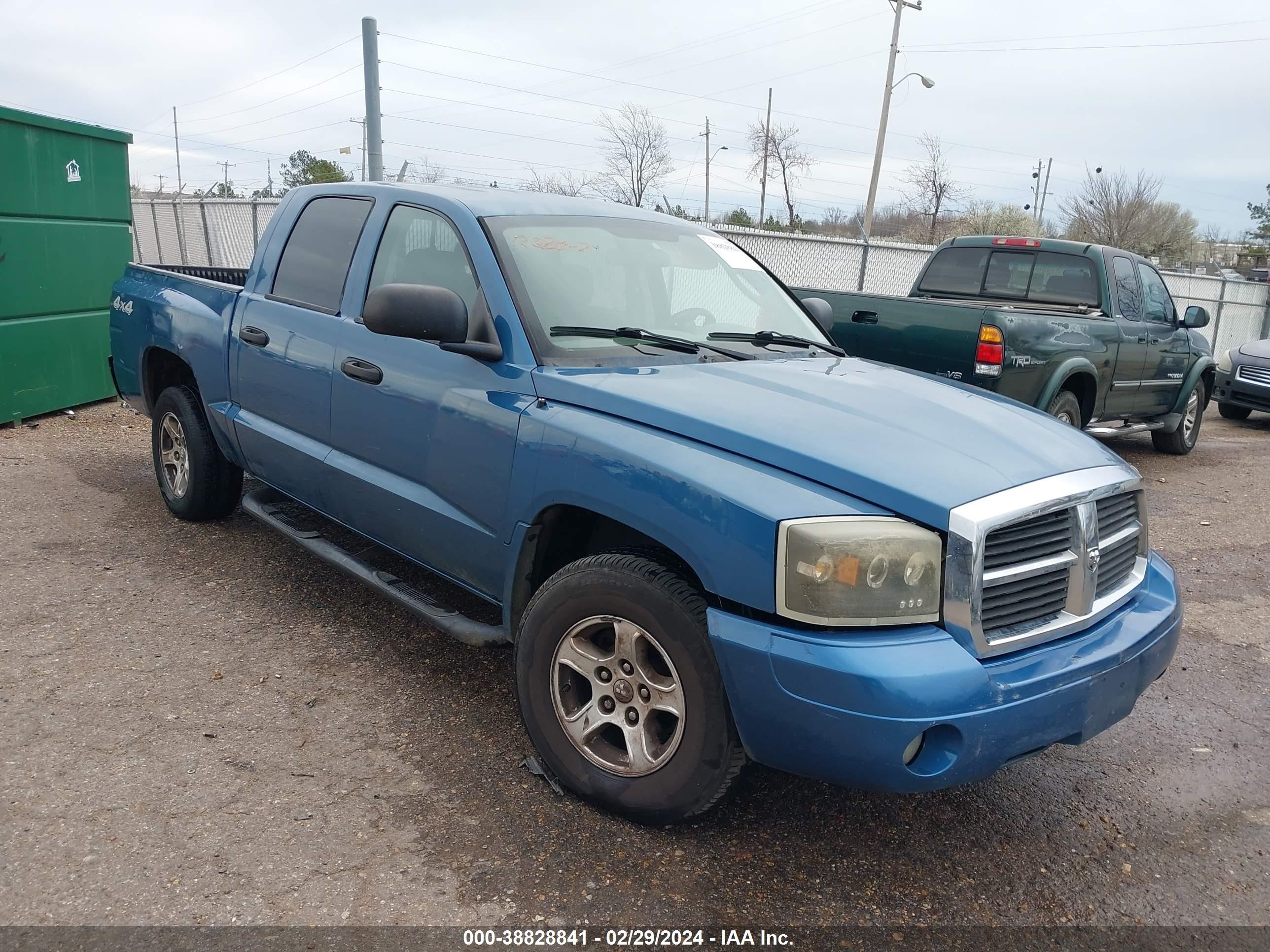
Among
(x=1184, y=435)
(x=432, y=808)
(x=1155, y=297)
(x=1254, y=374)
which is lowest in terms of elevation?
(x=432, y=808)

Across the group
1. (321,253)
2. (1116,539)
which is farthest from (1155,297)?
(321,253)

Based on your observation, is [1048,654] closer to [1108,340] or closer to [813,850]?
[813,850]

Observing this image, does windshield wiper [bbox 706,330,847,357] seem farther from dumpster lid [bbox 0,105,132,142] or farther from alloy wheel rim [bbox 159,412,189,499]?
dumpster lid [bbox 0,105,132,142]

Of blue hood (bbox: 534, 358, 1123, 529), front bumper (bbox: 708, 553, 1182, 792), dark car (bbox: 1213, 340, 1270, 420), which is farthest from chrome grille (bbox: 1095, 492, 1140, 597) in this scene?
dark car (bbox: 1213, 340, 1270, 420)

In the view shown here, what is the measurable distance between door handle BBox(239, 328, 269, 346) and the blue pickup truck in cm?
5

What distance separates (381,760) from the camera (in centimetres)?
324

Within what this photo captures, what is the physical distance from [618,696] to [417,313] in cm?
133

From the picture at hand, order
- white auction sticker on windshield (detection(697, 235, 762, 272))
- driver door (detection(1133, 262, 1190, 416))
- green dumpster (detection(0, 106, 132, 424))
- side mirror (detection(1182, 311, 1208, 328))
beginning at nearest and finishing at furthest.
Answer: white auction sticker on windshield (detection(697, 235, 762, 272)), green dumpster (detection(0, 106, 132, 424)), driver door (detection(1133, 262, 1190, 416)), side mirror (detection(1182, 311, 1208, 328))

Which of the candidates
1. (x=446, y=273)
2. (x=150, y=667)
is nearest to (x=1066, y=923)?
(x=446, y=273)

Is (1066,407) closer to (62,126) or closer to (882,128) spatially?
(62,126)

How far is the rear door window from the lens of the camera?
413 cm

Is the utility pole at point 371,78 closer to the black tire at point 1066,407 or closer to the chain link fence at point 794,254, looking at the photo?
the chain link fence at point 794,254

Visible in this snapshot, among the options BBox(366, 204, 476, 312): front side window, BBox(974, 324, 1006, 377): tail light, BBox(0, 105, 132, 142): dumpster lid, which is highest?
BBox(0, 105, 132, 142): dumpster lid

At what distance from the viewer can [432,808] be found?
9.78 ft
